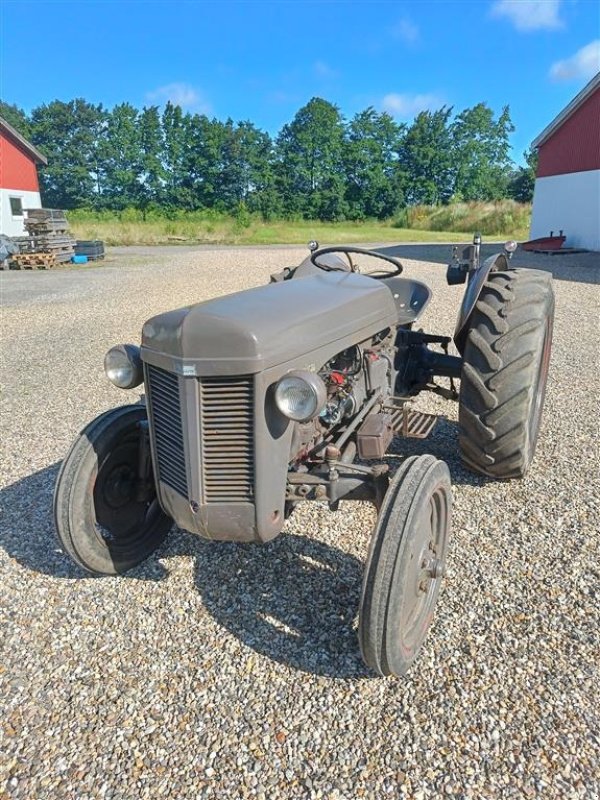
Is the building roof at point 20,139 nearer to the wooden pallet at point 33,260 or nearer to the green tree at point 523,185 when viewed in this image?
the wooden pallet at point 33,260

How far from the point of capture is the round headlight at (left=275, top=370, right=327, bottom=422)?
6.39 feet

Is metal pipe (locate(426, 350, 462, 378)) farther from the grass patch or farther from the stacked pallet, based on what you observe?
the grass patch

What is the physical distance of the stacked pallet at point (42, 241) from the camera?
57.7 ft

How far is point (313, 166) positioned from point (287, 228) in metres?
12.4

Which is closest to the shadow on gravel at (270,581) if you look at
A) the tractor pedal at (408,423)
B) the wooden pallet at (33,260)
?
the tractor pedal at (408,423)

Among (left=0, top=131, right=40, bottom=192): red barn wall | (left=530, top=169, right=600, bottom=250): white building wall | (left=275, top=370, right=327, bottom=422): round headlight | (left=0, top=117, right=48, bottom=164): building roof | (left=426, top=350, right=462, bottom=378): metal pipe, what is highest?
(left=0, top=117, right=48, bottom=164): building roof

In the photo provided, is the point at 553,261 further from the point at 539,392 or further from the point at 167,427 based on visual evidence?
the point at 167,427

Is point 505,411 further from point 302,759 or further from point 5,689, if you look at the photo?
point 5,689

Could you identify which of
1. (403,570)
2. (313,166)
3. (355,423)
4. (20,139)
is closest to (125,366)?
(355,423)

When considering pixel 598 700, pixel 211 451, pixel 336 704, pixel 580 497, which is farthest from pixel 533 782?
pixel 580 497

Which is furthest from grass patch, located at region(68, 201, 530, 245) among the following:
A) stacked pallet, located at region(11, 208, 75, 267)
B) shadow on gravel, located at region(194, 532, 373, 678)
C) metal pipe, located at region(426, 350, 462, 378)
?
shadow on gravel, located at region(194, 532, 373, 678)

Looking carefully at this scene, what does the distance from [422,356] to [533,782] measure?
105 inches

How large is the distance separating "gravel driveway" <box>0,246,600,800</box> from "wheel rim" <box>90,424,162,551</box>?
0.21 meters

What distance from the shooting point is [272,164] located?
150 feet
